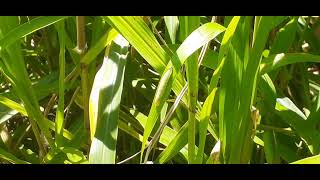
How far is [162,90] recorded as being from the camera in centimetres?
53

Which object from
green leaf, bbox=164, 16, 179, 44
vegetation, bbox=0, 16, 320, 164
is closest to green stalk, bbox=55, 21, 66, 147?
vegetation, bbox=0, 16, 320, 164

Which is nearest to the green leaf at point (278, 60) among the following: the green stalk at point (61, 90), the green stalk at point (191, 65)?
the green stalk at point (191, 65)

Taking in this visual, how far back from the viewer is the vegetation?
0.56 metres

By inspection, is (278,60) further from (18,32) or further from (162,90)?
(18,32)

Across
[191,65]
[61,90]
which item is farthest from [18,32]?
[191,65]

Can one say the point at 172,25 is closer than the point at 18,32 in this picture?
No

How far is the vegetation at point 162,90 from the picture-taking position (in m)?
0.56

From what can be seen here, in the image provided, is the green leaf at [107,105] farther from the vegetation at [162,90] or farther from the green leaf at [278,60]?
the green leaf at [278,60]

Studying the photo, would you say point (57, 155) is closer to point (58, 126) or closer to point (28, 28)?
point (58, 126)

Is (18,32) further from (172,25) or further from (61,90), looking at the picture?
(172,25)
